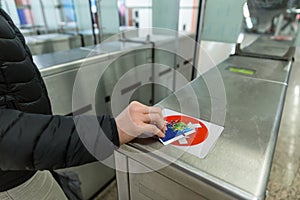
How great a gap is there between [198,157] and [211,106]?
0.26m

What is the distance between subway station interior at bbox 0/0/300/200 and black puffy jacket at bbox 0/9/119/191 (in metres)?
0.13

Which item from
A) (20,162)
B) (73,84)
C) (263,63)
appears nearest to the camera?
(20,162)

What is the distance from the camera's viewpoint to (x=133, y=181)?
533 millimetres

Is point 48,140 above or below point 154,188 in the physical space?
above

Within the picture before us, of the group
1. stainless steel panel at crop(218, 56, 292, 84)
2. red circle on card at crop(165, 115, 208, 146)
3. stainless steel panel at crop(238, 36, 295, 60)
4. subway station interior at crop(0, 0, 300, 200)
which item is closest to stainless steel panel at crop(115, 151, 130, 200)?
subway station interior at crop(0, 0, 300, 200)

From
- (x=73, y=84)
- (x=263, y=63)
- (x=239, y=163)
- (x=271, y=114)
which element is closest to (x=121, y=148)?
(x=239, y=163)

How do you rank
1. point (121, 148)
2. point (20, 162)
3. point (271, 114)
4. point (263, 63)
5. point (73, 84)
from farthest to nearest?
1. point (263, 63)
2. point (73, 84)
3. point (271, 114)
4. point (121, 148)
5. point (20, 162)

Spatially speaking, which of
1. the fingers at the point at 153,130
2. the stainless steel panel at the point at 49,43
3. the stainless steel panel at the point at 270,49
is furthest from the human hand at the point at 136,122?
the stainless steel panel at the point at 49,43

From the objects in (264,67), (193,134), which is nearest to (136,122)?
(193,134)

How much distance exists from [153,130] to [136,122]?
0.05 m

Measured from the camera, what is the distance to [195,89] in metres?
0.80

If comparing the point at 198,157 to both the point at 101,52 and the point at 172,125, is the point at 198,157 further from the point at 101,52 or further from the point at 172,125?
the point at 101,52

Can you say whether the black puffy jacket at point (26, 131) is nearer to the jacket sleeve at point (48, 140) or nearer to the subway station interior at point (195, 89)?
the jacket sleeve at point (48, 140)

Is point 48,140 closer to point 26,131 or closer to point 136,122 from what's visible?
point 26,131
